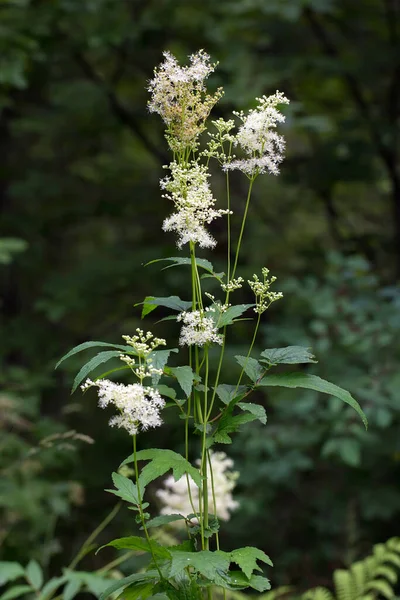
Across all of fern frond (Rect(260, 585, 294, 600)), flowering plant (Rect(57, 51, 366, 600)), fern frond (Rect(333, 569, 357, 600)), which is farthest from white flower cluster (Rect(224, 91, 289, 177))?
fern frond (Rect(333, 569, 357, 600))

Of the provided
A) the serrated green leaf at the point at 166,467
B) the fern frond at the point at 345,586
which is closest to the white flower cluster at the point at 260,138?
the serrated green leaf at the point at 166,467

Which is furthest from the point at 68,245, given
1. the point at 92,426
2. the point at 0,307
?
the point at 92,426

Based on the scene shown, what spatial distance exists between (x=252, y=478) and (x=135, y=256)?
1.84 meters

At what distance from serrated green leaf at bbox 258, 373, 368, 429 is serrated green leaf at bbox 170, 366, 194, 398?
15cm

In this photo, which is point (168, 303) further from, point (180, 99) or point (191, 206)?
point (180, 99)

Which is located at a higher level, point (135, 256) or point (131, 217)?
point (131, 217)

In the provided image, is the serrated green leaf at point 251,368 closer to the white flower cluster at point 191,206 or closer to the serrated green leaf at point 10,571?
the white flower cluster at point 191,206

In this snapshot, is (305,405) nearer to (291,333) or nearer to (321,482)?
(291,333)

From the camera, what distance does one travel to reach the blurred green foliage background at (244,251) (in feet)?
12.6

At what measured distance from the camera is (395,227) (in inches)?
202

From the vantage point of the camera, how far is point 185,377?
3.82 ft

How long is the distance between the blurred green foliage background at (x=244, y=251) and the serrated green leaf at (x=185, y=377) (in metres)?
2.20

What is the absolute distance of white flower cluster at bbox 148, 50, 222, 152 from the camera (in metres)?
1.23

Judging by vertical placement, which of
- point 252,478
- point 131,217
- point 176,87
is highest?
point 131,217
